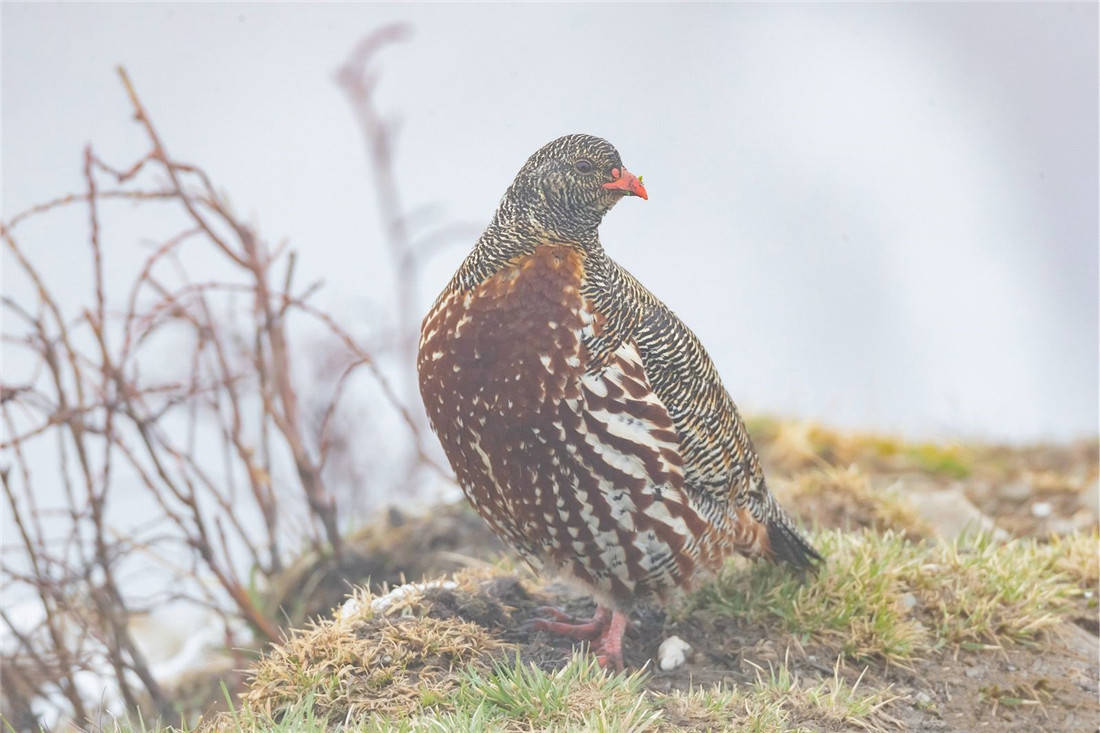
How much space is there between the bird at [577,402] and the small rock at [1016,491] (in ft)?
9.95

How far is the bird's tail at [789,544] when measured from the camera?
14.4 ft

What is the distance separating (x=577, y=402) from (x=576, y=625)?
3.03ft

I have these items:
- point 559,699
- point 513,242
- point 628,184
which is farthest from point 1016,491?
point 559,699

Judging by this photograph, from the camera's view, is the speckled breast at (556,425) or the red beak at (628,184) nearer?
the speckled breast at (556,425)

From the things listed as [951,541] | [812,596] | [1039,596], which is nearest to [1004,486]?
[951,541]

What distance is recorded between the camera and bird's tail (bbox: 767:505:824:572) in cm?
438

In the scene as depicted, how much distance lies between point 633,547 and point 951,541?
2.07 m

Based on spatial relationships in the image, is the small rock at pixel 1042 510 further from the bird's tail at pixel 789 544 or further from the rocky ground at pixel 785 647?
the bird's tail at pixel 789 544

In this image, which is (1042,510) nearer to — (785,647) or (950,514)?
(950,514)

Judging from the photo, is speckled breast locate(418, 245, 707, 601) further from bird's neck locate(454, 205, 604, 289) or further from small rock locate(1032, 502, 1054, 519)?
small rock locate(1032, 502, 1054, 519)

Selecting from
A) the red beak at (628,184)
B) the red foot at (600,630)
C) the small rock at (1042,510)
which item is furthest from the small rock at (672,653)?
the small rock at (1042,510)

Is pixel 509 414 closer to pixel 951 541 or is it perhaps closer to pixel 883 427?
pixel 951 541

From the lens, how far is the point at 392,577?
598 cm

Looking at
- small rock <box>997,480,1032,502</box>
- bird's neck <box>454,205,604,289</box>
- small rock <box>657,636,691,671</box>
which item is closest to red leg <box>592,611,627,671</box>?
small rock <box>657,636,691,671</box>
